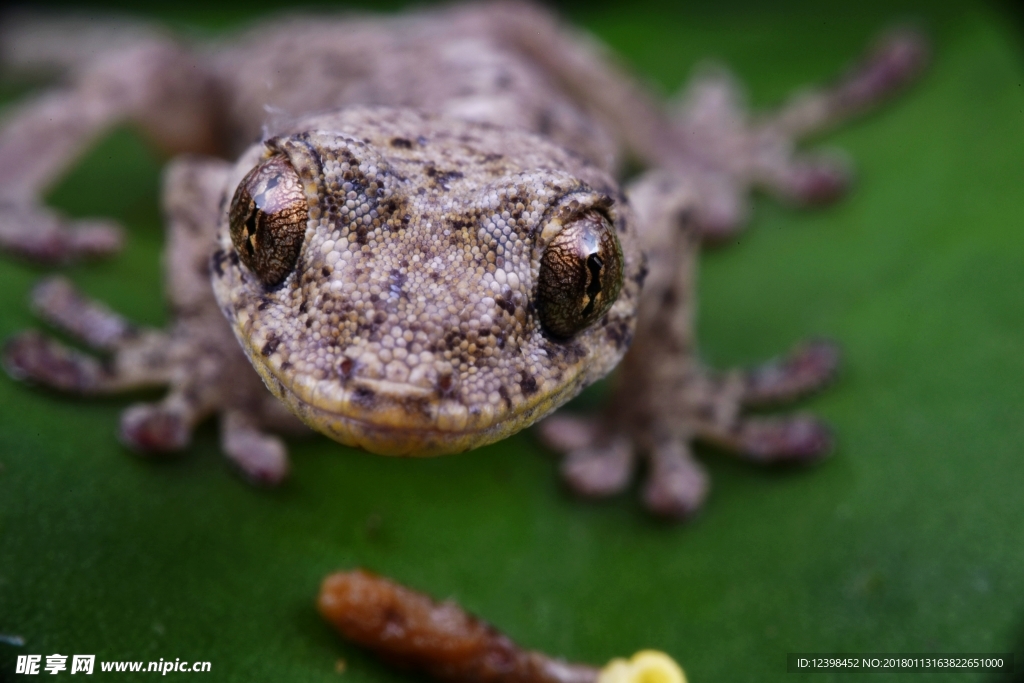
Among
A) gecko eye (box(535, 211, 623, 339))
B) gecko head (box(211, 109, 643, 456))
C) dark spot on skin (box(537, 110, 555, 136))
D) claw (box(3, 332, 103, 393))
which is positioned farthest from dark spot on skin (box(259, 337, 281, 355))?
dark spot on skin (box(537, 110, 555, 136))

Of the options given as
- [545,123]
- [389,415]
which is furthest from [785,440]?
[389,415]

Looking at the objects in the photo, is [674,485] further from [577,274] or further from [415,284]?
[415,284]

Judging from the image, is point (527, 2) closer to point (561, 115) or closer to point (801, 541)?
point (561, 115)

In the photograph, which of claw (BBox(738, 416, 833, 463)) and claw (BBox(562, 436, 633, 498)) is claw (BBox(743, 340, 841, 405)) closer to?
claw (BBox(738, 416, 833, 463))

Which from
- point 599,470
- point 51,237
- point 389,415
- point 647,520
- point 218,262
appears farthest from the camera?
point 51,237

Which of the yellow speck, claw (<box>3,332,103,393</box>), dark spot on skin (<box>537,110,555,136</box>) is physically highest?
dark spot on skin (<box>537,110,555,136</box>)

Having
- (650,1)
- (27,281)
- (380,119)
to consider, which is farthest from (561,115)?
(650,1)
